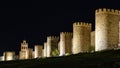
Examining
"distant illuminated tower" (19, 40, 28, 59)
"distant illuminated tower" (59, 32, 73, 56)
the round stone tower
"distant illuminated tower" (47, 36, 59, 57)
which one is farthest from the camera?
"distant illuminated tower" (19, 40, 28, 59)

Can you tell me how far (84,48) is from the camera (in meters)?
69.8

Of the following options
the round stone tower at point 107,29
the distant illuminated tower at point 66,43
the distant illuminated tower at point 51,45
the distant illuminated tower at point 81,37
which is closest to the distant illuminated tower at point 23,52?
the distant illuminated tower at point 51,45

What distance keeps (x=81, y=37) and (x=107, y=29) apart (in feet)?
31.1

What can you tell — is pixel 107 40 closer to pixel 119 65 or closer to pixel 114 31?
pixel 114 31

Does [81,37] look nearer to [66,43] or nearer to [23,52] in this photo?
[66,43]

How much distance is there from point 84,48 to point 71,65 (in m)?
31.6

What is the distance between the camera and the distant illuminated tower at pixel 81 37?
6975cm

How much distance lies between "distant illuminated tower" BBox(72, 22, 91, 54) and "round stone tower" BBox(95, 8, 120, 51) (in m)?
7.83

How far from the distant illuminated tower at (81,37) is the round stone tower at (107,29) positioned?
7831 mm

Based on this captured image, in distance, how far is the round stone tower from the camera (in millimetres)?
60875

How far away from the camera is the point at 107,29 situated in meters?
61.1

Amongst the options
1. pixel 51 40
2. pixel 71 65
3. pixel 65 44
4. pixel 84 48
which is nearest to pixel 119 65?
pixel 71 65

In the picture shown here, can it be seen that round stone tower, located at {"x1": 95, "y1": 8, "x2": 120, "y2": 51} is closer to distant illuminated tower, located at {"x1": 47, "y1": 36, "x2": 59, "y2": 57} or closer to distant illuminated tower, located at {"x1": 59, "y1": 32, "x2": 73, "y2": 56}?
distant illuminated tower, located at {"x1": 59, "y1": 32, "x2": 73, "y2": 56}

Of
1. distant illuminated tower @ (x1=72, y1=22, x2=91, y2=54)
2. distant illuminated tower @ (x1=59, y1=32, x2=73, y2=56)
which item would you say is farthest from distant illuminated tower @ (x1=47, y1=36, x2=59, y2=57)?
distant illuminated tower @ (x1=72, y1=22, x2=91, y2=54)
